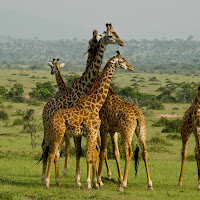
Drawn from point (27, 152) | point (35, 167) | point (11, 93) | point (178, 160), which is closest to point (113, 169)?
point (35, 167)

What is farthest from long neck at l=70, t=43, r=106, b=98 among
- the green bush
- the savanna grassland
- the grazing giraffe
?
the green bush

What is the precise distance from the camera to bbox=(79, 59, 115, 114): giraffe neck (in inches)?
401

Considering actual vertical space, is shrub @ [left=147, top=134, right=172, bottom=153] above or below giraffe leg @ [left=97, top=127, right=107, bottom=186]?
below

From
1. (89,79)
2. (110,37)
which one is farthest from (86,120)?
(110,37)

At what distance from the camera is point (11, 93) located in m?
41.3

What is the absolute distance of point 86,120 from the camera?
9789mm

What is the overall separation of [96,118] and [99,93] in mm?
732

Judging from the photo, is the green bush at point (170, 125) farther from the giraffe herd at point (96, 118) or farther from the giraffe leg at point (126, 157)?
the giraffe leg at point (126, 157)

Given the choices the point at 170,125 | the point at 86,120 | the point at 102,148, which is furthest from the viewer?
the point at 170,125

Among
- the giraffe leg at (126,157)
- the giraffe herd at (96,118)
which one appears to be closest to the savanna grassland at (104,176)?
the giraffe leg at (126,157)

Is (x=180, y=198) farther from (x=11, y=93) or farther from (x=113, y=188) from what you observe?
(x=11, y=93)

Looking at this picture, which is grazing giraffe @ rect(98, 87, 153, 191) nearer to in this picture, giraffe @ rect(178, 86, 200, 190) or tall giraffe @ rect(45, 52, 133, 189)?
tall giraffe @ rect(45, 52, 133, 189)

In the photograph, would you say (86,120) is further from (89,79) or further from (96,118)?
(89,79)

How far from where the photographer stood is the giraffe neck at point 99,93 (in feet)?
33.4
